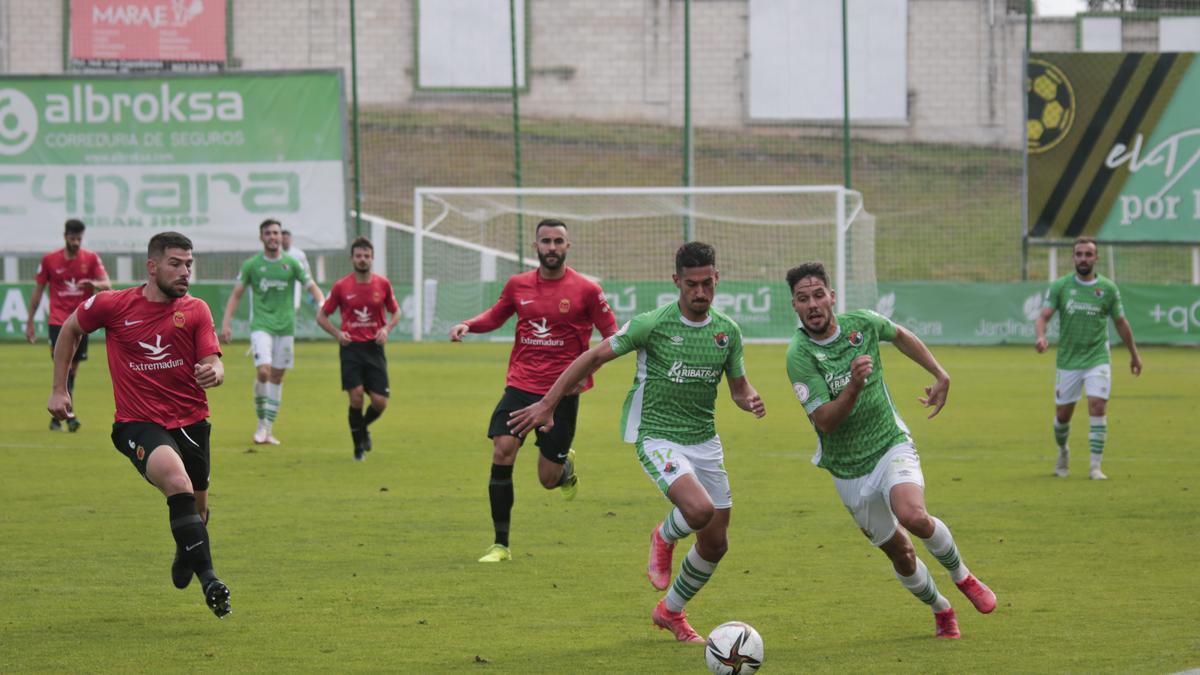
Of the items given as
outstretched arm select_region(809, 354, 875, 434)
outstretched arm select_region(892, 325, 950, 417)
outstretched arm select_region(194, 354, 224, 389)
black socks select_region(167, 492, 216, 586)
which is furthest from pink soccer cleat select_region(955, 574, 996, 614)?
outstretched arm select_region(194, 354, 224, 389)

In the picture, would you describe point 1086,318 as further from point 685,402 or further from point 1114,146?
point 1114,146

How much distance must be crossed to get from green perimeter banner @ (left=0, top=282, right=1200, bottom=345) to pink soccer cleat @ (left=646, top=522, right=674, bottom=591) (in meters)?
23.9

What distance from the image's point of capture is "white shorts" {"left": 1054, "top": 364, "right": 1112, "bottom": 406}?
14.8 m

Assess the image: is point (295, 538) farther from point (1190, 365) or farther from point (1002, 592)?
point (1190, 365)

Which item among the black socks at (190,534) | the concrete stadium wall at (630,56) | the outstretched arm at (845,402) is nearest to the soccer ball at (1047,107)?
the concrete stadium wall at (630,56)

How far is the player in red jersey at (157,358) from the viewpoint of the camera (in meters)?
8.77

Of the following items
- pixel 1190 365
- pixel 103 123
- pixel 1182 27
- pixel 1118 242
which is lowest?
pixel 1190 365

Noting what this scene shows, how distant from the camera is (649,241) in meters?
38.9

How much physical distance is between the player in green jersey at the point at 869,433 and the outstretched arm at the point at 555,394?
101 cm

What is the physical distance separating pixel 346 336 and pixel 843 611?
8517 mm

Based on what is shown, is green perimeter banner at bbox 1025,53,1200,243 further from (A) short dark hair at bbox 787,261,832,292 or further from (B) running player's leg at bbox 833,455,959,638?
(A) short dark hair at bbox 787,261,832,292

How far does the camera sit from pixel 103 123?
35781 millimetres

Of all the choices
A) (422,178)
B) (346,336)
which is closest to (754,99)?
(422,178)

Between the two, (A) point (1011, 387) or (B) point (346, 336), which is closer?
(B) point (346, 336)
